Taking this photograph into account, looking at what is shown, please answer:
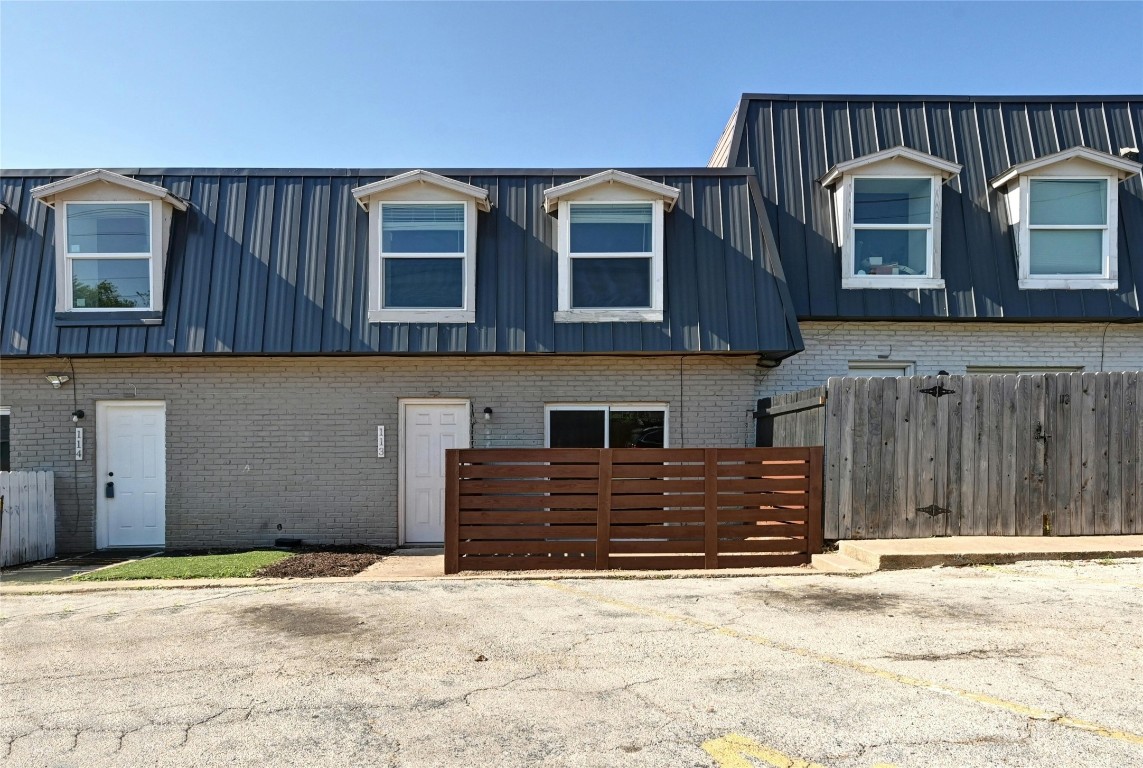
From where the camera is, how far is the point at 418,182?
443 inches

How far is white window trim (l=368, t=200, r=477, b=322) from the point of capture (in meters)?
11.0

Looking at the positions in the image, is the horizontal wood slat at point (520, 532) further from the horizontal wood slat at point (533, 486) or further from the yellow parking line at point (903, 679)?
the yellow parking line at point (903, 679)

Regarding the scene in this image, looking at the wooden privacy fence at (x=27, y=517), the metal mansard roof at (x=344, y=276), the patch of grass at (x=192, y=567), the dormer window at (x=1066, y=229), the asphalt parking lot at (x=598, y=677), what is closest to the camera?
the asphalt parking lot at (x=598, y=677)

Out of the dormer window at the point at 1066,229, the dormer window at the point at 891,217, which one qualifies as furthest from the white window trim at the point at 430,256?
the dormer window at the point at 1066,229

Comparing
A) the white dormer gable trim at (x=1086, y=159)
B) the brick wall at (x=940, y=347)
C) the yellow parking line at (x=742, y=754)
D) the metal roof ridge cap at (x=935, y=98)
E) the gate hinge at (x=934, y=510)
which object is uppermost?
the metal roof ridge cap at (x=935, y=98)

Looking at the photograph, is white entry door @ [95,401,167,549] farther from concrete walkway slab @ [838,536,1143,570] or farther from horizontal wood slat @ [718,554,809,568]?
concrete walkway slab @ [838,536,1143,570]

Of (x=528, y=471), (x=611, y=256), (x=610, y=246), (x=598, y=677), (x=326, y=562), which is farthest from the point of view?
(x=610, y=246)

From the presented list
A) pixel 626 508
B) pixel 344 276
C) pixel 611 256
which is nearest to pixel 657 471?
pixel 626 508

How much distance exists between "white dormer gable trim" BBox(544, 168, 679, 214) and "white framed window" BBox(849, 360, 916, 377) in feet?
12.5

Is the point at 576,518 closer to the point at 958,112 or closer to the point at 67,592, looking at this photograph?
the point at 67,592

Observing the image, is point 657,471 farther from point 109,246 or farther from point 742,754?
point 109,246

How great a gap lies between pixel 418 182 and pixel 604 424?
14.3ft

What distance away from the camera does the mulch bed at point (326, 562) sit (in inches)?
356

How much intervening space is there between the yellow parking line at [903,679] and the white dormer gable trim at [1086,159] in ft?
30.3
